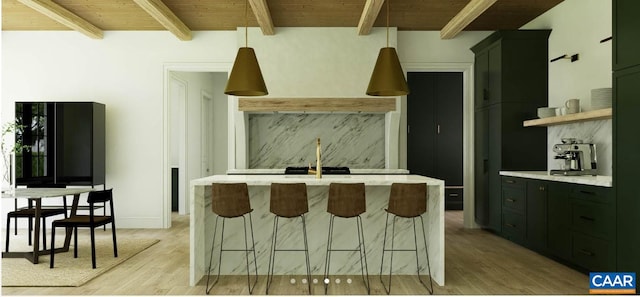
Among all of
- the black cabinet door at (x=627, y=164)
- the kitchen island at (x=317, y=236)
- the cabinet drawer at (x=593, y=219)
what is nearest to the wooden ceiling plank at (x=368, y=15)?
the kitchen island at (x=317, y=236)

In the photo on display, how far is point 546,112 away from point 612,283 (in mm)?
2383

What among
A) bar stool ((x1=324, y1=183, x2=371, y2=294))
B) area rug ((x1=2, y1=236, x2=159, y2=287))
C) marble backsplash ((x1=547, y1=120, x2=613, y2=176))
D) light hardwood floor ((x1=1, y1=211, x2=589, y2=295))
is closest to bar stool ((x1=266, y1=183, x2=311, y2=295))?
bar stool ((x1=324, y1=183, x2=371, y2=294))

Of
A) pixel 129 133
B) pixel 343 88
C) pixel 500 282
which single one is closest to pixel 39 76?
pixel 129 133

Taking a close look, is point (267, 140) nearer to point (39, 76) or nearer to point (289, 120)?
point (289, 120)

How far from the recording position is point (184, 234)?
22.0 ft

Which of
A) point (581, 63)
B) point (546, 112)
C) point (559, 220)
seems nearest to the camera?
point (559, 220)

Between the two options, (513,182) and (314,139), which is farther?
(314,139)

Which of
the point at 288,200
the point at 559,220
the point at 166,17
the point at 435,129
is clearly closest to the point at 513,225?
the point at 559,220

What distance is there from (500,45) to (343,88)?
2122mm

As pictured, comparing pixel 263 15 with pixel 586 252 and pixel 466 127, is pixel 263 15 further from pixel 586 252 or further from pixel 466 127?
pixel 586 252

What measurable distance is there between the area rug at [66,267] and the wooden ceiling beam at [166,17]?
278 cm

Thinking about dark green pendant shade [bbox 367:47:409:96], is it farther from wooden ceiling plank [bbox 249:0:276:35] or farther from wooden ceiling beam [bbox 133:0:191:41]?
wooden ceiling beam [bbox 133:0:191:41]

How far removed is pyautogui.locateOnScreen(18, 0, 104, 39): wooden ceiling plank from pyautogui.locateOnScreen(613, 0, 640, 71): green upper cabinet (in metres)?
5.87

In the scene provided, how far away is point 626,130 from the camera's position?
12.3ft
